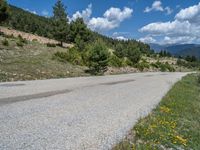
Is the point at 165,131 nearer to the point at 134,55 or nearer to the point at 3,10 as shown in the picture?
the point at 3,10

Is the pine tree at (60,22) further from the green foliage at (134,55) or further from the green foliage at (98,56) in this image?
the green foliage at (98,56)

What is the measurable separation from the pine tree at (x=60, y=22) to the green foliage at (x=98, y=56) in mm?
18936

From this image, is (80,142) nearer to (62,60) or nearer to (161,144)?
(161,144)

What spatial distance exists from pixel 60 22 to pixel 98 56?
21.0 m

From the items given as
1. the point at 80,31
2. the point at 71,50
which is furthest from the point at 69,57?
the point at 80,31

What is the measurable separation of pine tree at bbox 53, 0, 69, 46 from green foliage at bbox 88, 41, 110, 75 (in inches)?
746

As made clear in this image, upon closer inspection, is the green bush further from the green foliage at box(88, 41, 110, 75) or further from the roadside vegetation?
the green foliage at box(88, 41, 110, 75)

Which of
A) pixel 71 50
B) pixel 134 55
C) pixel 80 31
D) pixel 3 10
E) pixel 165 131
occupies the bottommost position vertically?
pixel 165 131

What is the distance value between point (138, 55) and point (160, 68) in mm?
9727

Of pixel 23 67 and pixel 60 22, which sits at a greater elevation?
pixel 60 22

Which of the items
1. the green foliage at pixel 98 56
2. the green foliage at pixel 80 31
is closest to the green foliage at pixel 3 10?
the green foliage at pixel 80 31

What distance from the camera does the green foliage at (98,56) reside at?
3253 centimetres

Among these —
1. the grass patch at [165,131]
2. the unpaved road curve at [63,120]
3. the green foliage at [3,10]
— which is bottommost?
the grass patch at [165,131]

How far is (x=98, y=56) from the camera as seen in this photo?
107 feet
